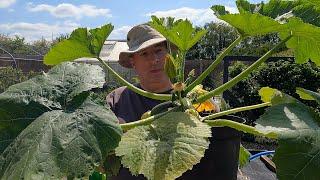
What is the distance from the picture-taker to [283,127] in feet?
2.13

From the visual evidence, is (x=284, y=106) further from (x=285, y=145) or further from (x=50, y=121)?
(x=50, y=121)

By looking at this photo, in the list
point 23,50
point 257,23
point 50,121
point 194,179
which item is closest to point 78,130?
point 50,121

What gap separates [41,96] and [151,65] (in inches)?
57.6

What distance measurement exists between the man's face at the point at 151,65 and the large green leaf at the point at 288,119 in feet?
4.71

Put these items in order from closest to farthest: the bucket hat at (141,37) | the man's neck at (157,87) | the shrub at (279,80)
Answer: the bucket hat at (141,37) → the man's neck at (157,87) → the shrub at (279,80)

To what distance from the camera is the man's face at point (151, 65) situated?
215cm

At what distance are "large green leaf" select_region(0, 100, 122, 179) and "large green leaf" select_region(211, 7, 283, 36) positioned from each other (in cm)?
25

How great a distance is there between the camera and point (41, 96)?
0.78m

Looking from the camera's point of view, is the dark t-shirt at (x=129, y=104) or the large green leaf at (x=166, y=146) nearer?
the large green leaf at (x=166, y=146)

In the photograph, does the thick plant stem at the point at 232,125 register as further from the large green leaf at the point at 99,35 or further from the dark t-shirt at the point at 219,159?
the large green leaf at the point at 99,35

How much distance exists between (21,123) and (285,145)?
15.4 inches

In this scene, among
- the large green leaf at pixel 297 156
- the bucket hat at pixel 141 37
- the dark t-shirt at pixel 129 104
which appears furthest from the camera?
the dark t-shirt at pixel 129 104

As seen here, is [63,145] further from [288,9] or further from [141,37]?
[141,37]

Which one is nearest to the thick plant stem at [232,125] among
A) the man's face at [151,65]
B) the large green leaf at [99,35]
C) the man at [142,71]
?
the large green leaf at [99,35]
